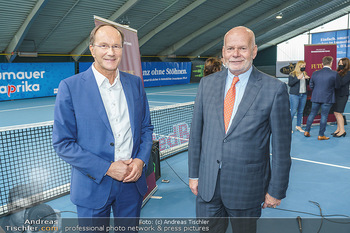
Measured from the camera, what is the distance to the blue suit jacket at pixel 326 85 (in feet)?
22.7

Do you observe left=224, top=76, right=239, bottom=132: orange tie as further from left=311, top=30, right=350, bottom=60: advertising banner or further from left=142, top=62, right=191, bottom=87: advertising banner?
left=311, top=30, right=350, bottom=60: advertising banner

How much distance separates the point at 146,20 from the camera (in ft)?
61.6

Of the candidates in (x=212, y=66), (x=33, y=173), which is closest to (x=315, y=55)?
(x=212, y=66)

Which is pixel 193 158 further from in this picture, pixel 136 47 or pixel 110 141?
pixel 136 47

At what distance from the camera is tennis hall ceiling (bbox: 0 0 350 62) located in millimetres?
14117

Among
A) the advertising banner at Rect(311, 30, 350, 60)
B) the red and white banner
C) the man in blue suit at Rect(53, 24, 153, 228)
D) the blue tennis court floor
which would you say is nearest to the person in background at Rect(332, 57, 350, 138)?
the blue tennis court floor

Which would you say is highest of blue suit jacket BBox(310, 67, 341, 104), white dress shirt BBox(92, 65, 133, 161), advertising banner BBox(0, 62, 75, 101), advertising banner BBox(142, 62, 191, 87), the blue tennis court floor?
advertising banner BBox(142, 62, 191, 87)

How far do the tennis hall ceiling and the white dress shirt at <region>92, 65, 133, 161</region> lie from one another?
7708mm

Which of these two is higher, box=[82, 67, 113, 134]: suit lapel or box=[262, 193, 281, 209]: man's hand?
box=[82, 67, 113, 134]: suit lapel

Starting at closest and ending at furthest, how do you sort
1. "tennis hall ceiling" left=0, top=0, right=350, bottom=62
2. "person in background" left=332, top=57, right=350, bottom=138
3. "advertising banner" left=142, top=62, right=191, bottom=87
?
"person in background" left=332, top=57, right=350, bottom=138 → "tennis hall ceiling" left=0, top=0, right=350, bottom=62 → "advertising banner" left=142, top=62, right=191, bottom=87

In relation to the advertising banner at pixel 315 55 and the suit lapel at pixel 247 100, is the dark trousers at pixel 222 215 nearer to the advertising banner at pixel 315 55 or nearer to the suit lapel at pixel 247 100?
the suit lapel at pixel 247 100

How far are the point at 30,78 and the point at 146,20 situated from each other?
27.2 feet

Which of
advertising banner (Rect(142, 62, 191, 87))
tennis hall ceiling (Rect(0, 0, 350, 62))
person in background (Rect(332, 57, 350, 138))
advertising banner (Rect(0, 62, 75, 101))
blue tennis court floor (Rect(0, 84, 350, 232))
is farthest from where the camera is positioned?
advertising banner (Rect(142, 62, 191, 87))

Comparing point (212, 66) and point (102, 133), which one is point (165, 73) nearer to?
point (212, 66)
